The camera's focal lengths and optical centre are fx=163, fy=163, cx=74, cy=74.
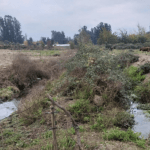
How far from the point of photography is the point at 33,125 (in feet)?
21.0

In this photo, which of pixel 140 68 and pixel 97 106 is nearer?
pixel 97 106

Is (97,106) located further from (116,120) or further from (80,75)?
(80,75)

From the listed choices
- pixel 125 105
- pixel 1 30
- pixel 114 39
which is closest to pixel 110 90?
pixel 125 105

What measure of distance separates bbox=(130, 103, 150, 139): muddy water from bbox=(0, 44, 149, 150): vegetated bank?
27 centimetres

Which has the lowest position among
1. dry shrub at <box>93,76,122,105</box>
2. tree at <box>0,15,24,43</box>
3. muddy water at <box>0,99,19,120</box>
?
muddy water at <box>0,99,19,120</box>

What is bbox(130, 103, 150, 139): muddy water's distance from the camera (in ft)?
20.0

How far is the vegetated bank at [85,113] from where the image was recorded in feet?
15.7

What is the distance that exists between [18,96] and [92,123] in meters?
7.40

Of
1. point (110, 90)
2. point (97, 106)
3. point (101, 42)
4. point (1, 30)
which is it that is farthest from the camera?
point (1, 30)

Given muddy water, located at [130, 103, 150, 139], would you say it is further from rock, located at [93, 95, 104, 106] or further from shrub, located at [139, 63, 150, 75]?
shrub, located at [139, 63, 150, 75]

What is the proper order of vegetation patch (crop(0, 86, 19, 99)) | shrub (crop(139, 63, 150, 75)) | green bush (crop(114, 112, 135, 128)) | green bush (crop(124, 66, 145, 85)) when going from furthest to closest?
shrub (crop(139, 63, 150, 75)) → vegetation patch (crop(0, 86, 19, 99)) → green bush (crop(124, 66, 145, 85)) → green bush (crop(114, 112, 135, 128))

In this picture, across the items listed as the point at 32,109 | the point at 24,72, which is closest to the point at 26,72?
the point at 24,72

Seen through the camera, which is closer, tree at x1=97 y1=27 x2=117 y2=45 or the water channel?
the water channel

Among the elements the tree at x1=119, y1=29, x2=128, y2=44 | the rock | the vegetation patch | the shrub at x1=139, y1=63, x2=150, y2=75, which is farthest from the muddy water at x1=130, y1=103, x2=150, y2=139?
the tree at x1=119, y1=29, x2=128, y2=44
